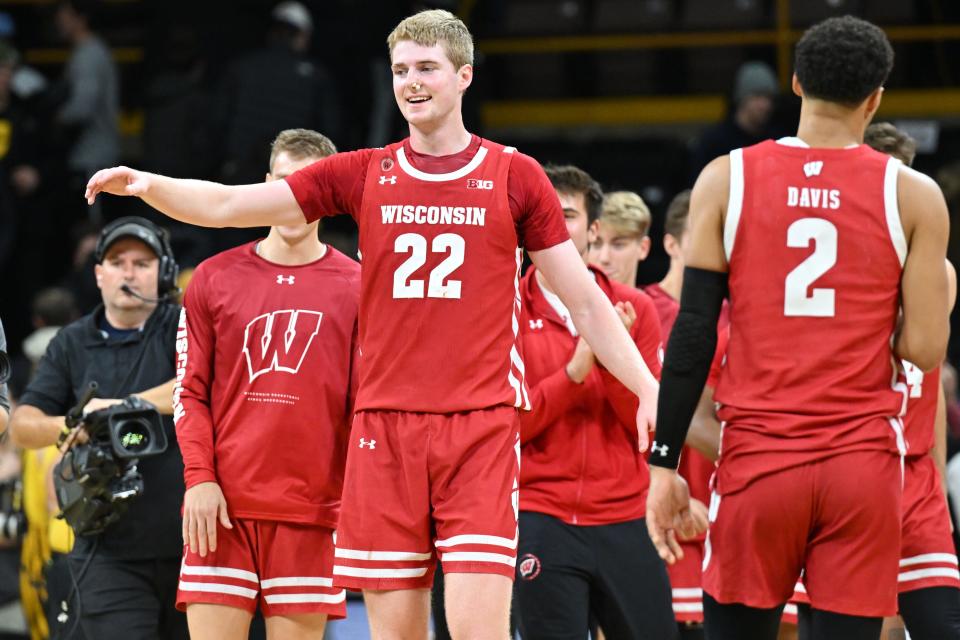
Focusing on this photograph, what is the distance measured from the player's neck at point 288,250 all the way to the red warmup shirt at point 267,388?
0.06 m

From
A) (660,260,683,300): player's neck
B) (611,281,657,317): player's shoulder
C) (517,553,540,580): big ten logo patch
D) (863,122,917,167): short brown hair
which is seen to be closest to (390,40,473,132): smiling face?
(611,281,657,317): player's shoulder

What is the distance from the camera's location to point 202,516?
5.75 m

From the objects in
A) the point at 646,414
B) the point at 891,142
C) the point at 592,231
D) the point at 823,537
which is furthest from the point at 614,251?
the point at 823,537

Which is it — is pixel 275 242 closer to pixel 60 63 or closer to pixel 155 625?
pixel 155 625

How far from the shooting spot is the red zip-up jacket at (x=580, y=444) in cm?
623

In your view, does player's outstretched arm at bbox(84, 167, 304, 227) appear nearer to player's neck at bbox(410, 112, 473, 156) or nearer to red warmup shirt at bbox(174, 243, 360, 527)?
player's neck at bbox(410, 112, 473, 156)

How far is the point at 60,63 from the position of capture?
1525 centimetres

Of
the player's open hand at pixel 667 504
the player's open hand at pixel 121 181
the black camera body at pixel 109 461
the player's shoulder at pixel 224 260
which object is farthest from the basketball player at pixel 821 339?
the black camera body at pixel 109 461

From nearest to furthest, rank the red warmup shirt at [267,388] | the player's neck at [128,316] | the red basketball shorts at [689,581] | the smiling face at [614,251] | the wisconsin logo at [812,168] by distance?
the wisconsin logo at [812,168]
the red warmup shirt at [267,388]
the player's neck at [128,316]
the red basketball shorts at [689,581]
the smiling face at [614,251]

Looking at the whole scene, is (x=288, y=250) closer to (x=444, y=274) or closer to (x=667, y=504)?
(x=444, y=274)

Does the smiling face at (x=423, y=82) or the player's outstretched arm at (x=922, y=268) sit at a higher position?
the smiling face at (x=423, y=82)

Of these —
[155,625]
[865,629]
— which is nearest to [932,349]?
[865,629]

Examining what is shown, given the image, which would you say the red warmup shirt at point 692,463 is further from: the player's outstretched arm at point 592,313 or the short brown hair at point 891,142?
the player's outstretched arm at point 592,313

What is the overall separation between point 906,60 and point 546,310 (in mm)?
8302
